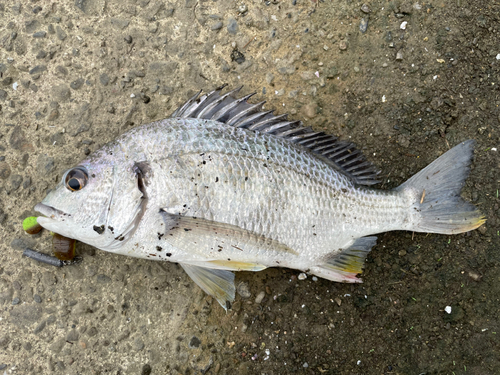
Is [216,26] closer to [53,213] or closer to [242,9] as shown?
[242,9]

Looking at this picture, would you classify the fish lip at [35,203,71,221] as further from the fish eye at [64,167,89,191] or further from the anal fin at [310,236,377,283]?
the anal fin at [310,236,377,283]

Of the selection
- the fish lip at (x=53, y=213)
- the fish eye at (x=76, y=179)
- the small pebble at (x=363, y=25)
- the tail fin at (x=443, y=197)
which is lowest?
the tail fin at (x=443, y=197)

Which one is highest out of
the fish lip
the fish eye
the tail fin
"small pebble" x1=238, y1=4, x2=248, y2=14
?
"small pebble" x1=238, y1=4, x2=248, y2=14

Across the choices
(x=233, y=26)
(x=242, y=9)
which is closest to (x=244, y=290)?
(x=233, y=26)

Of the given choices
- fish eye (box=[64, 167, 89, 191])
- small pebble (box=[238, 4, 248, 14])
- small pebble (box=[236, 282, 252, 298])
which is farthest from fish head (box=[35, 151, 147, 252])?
small pebble (box=[238, 4, 248, 14])

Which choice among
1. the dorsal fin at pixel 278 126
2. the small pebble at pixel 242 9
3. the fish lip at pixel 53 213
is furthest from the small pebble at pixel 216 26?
the fish lip at pixel 53 213

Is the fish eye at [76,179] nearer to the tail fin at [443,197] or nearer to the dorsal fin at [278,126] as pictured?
the dorsal fin at [278,126]

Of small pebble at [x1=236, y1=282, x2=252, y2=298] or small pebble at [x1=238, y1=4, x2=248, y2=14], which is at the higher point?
small pebble at [x1=238, y1=4, x2=248, y2=14]
